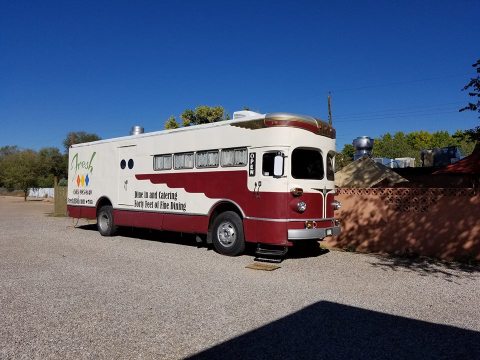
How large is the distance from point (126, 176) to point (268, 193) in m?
5.52

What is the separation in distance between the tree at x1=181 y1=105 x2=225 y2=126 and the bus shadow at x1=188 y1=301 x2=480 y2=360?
27.1 meters

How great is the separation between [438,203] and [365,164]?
6.16m

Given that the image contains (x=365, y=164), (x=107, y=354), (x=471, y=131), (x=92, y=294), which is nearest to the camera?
(x=107, y=354)

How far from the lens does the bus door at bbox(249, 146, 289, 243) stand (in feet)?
30.2

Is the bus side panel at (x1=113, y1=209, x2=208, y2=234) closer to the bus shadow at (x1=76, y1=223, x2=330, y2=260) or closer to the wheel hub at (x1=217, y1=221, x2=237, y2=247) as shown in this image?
the wheel hub at (x1=217, y1=221, x2=237, y2=247)

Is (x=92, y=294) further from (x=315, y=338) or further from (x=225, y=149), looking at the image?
(x=225, y=149)

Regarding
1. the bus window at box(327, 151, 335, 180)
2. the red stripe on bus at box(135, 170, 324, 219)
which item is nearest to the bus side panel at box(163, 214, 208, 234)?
the red stripe on bus at box(135, 170, 324, 219)

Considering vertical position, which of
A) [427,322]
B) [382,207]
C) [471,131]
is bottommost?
[427,322]

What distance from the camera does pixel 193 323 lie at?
525 cm

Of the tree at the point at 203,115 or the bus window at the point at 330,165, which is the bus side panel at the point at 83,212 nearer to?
the bus window at the point at 330,165

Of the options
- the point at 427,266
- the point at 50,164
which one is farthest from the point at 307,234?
the point at 50,164

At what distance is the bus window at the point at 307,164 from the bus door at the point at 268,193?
11.9 inches

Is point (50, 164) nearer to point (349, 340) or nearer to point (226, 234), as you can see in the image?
point (226, 234)

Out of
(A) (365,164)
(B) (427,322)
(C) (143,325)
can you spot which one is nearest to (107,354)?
(C) (143,325)
